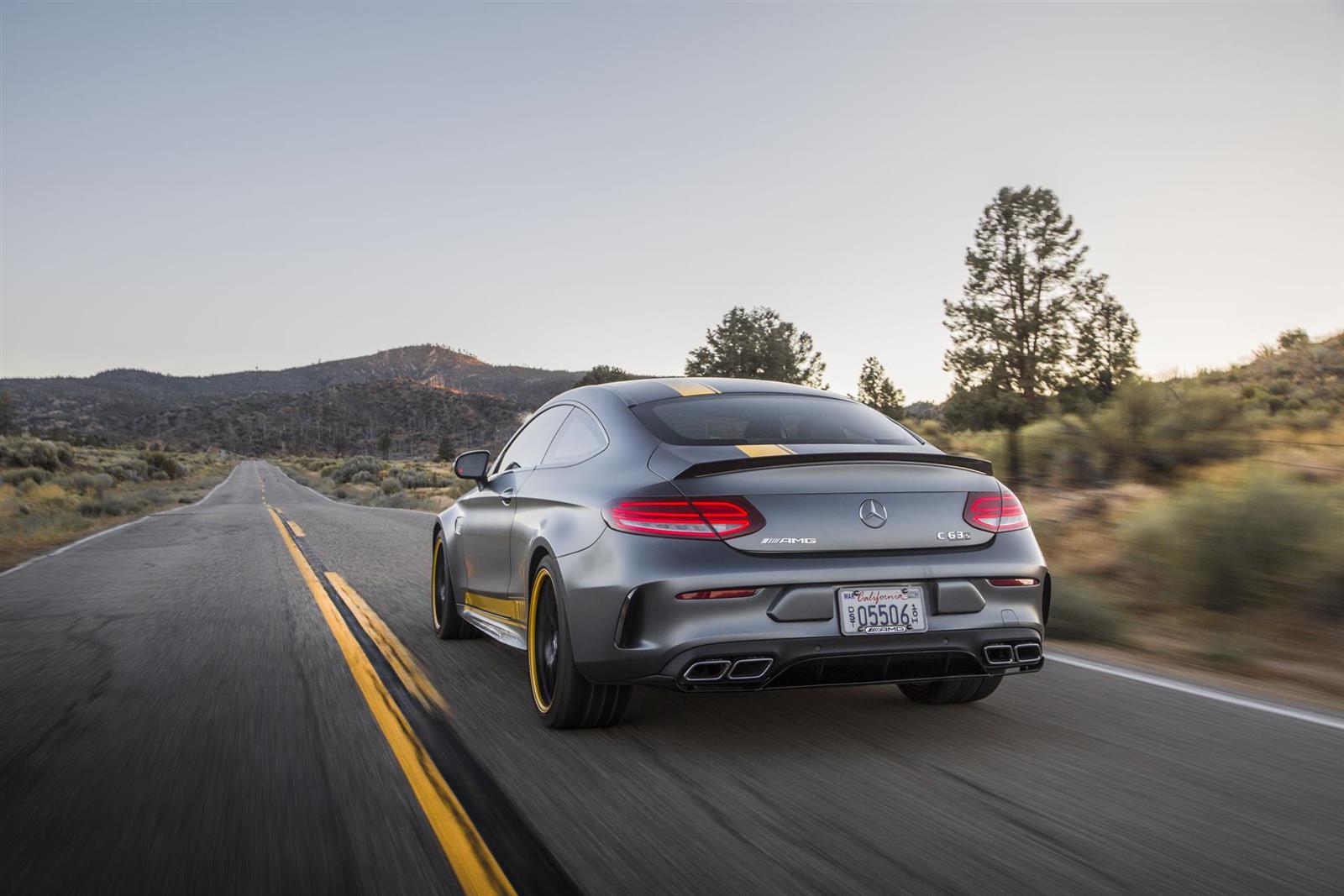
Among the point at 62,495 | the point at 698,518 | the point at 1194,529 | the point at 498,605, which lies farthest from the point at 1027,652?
the point at 62,495

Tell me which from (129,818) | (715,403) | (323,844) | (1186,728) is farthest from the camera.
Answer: (715,403)

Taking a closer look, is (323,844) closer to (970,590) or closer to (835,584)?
(835,584)

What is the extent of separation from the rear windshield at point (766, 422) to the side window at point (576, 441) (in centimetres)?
27

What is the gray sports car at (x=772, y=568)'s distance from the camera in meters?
4.02

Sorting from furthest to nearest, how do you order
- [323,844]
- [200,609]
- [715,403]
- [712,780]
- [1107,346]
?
A: [1107,346], [200,609], [715,403], [712,780], [323,844]

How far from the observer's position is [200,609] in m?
8.91

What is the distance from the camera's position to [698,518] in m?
4.10

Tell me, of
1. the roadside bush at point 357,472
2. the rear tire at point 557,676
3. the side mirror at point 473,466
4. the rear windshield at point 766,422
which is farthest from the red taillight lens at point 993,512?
the roadside bush at point 357,472

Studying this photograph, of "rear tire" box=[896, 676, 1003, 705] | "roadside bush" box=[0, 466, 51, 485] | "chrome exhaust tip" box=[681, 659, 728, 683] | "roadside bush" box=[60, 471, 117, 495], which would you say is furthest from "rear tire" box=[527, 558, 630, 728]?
"roadside bush" box=[0, 466, 51, 485]

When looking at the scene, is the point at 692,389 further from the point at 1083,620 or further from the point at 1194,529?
the point at 1194,529

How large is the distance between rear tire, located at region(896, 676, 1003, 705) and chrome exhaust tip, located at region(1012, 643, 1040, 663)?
596 mm

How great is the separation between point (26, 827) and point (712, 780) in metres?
2.36

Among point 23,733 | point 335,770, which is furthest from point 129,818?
point 23,733

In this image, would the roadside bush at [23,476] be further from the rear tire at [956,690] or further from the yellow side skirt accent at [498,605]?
the rear tire at [956,690]
